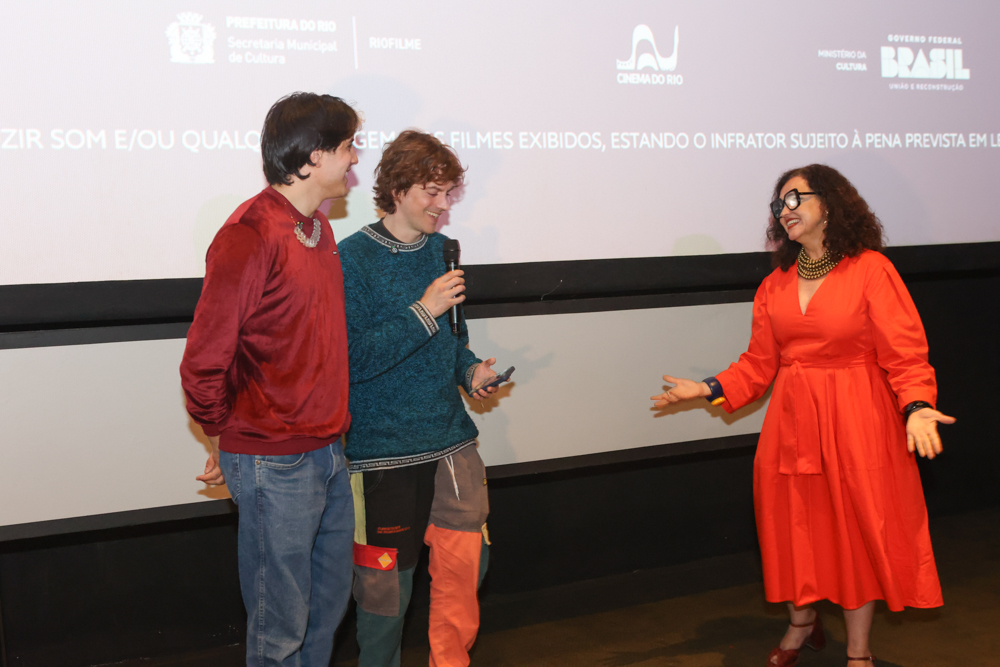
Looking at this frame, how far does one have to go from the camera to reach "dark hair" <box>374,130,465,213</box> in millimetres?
1776

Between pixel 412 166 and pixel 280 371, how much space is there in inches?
23.4

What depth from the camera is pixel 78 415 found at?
6.91ft

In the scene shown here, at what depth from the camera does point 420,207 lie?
1.80m

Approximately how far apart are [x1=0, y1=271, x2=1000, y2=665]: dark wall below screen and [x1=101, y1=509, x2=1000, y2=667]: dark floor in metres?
0.08

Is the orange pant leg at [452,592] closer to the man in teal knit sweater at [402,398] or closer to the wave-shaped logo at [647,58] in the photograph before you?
the man in teal knit sweater at [402,398]

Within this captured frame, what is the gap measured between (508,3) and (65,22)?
1.27 meters

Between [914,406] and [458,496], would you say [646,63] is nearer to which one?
[914,406]

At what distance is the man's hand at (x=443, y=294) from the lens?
173 cm

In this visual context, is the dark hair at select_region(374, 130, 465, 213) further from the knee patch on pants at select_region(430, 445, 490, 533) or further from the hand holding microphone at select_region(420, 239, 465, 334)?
the knee patch on pants at select_region(430, 445, 490, 533)

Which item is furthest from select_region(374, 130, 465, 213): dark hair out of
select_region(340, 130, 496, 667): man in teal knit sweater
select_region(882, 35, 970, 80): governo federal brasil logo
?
select_region(882, 35, 970, 80): governo federal brasil logo

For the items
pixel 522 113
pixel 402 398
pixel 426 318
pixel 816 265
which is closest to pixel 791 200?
pixel 816 265

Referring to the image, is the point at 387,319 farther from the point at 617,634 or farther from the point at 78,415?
the point at 617,634

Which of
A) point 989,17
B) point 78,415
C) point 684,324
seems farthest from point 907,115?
point 78,415

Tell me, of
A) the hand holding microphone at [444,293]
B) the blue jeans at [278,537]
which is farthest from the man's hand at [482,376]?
the blue jeans at [278,537]
